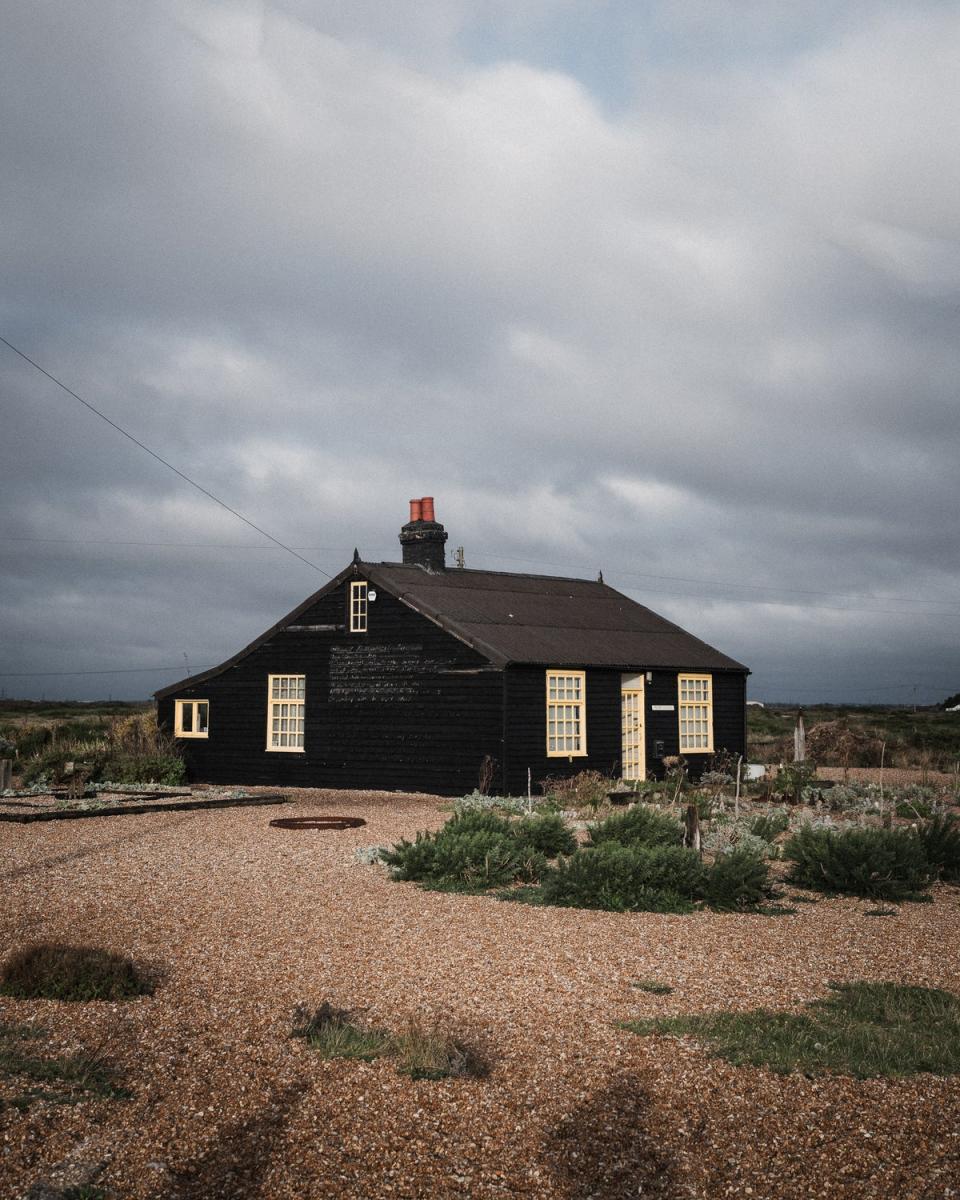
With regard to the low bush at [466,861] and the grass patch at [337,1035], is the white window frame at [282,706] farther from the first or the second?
the grass patch at [337,1035]

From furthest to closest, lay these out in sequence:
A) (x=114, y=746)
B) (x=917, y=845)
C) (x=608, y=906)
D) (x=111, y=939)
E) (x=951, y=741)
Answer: (x=951, y=741)
(x=114, y=746)
(x=917, y=845)
(x=608, y=906)
(x=111, y=939)

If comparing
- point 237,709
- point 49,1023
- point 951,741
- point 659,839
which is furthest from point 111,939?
point 951,741

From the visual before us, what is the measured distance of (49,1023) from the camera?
20.1ft

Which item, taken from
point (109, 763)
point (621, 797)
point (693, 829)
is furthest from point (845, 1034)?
point (109, 763)

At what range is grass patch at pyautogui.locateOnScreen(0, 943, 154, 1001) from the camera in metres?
6.62

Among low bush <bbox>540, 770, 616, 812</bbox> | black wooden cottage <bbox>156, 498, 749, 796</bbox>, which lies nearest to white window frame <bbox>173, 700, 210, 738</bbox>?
black wooden cottage <bbox>156, 498, 749, 796</bbox>

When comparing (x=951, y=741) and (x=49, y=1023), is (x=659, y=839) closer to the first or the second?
(x=49, y=1023)

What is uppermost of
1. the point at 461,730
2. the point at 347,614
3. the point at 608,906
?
the point at 347,614

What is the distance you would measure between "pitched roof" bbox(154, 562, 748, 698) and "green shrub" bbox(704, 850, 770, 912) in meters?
11.1

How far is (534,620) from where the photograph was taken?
2533 cm

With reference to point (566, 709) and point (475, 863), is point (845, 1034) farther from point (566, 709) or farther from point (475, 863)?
point (566, 709)

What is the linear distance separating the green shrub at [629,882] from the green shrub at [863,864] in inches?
64.5

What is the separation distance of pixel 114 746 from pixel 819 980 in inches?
883

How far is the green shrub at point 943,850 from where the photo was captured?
12.0m
